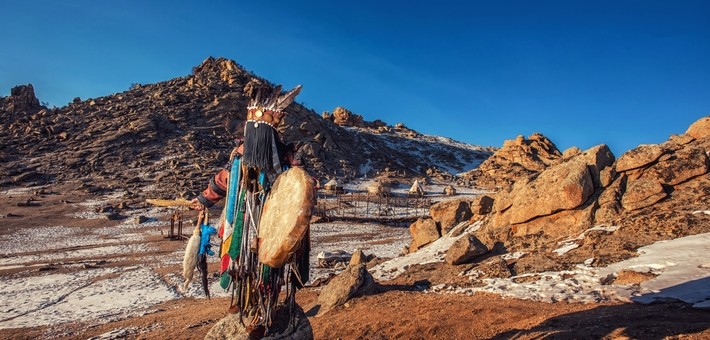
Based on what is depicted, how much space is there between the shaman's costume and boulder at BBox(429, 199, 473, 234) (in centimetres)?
1193

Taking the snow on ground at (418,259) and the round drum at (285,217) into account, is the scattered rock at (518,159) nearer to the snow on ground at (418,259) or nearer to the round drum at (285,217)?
the snow on ground at (418,259)

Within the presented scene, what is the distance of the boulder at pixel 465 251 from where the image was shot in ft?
33.9

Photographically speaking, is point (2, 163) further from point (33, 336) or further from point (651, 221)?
point (651, 221)

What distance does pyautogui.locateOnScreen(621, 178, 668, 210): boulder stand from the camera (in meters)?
9.88

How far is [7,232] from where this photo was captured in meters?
25.0

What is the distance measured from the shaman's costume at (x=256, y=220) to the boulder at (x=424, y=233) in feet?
37.8

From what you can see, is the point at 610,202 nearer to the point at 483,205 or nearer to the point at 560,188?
the point at 560,188

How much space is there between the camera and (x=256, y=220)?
375cm

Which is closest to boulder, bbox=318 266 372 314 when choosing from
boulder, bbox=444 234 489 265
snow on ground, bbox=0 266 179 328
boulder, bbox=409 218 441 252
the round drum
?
boulder, bbox=444 234 489 265

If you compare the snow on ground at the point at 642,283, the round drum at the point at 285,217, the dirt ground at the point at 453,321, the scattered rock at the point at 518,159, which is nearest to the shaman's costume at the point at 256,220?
the round drum at the point at 285,217

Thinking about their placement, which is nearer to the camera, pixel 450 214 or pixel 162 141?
pixel 450 214

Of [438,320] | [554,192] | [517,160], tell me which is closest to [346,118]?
[517,160]

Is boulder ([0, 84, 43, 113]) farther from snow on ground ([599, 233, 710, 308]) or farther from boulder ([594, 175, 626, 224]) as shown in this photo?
snow on ground ([599, 233, 710, 308])

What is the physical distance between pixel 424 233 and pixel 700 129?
29.6 feet
